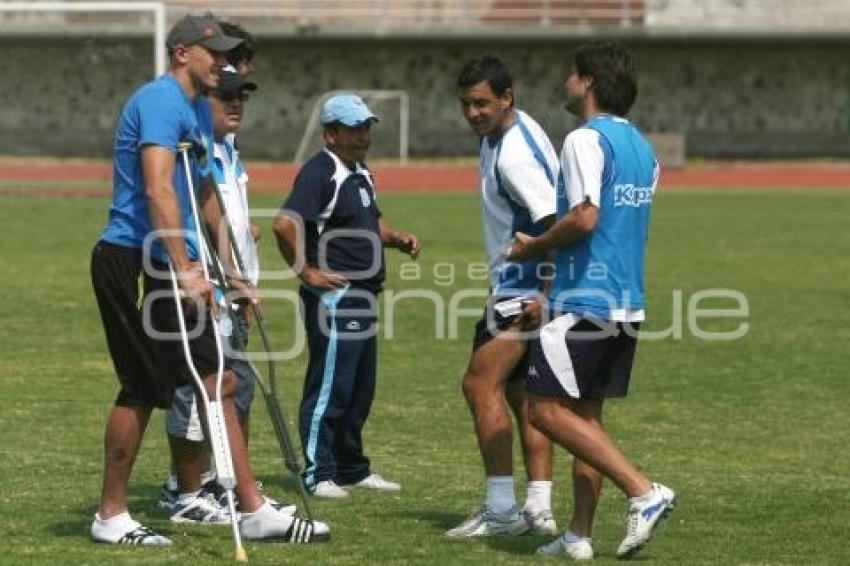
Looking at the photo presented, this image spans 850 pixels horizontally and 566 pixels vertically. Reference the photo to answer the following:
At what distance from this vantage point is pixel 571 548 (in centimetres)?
785

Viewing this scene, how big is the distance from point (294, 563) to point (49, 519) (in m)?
1.52

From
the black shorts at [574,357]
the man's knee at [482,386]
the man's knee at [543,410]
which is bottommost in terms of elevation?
the man's knee at [482,386]

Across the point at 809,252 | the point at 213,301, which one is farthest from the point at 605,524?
the point at 809,252

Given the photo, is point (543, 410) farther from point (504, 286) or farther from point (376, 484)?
point (376, 484)

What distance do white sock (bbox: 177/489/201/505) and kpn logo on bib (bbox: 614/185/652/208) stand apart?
7.96ft

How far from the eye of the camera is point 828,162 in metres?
49.6

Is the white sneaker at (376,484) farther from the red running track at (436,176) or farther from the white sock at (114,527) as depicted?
the red running track at (436,176)

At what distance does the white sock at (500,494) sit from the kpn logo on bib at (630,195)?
62.0 inches

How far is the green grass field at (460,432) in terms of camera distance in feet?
26.8

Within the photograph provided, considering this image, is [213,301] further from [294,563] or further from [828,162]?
[828,162]

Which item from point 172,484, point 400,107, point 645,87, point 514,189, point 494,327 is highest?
point 514,189

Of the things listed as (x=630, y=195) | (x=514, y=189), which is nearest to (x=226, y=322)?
(x=514, y=189)

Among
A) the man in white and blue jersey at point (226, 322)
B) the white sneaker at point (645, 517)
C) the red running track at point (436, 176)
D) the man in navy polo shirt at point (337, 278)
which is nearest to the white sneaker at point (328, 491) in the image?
the man in navy polo shirt at point (337, 278)

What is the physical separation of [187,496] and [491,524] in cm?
138
